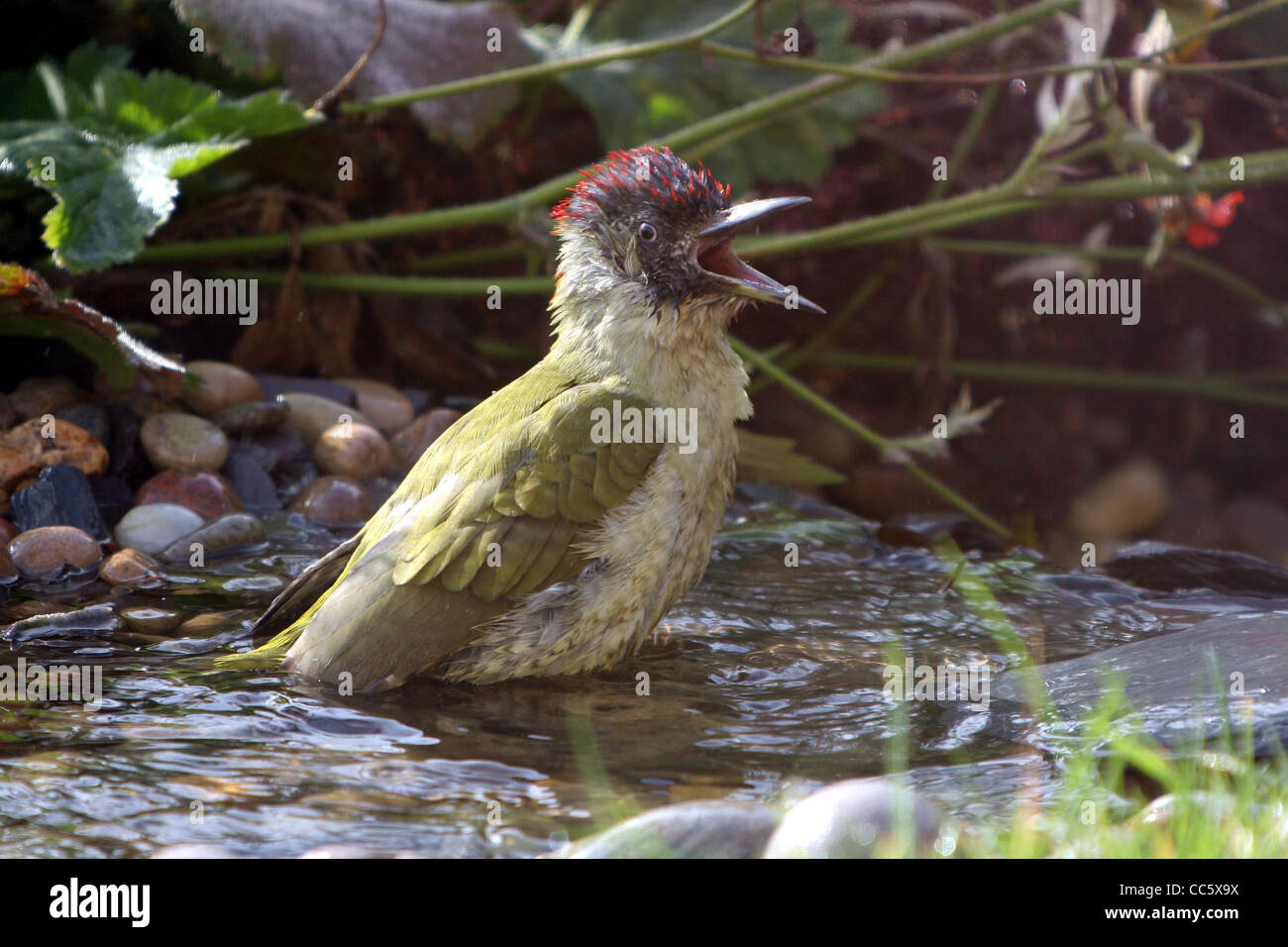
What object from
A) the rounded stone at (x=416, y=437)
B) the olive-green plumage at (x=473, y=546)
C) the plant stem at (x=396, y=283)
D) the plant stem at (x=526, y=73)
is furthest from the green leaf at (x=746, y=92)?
the olive-green plumage at (x=473, y=546)

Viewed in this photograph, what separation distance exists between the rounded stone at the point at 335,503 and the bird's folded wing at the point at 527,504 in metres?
1.23

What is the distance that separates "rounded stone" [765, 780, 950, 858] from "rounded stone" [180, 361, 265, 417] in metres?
3.23

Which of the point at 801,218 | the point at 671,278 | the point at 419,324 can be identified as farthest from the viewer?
the point at 801,218

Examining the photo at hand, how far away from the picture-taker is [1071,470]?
6.66 meters

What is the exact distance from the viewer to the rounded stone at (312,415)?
505cm

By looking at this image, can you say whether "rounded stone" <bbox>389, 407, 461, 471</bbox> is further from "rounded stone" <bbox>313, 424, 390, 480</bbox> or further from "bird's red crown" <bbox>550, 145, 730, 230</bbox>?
"bird's red crown" <bbox>550, 145, 730, 230</bbox>

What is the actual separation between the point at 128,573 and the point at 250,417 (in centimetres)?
95

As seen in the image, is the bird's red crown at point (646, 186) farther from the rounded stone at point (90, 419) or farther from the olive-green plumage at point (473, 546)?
the rounded stone at point (90, 419)

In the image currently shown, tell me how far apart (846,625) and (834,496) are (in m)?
1.99

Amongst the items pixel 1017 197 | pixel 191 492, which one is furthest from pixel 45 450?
pixel 1017 197

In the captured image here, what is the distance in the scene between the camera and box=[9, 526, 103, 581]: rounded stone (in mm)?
4031

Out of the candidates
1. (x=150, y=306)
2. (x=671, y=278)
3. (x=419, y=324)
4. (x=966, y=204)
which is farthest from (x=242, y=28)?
(x=966, y=204)

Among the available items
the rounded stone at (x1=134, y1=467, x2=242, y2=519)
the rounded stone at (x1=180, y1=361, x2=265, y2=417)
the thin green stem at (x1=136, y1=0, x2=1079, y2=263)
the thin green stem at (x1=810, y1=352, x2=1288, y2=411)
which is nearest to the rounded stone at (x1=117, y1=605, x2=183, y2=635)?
the rounded stone at (x1=134, y1=467, x2=242, y2=519)
